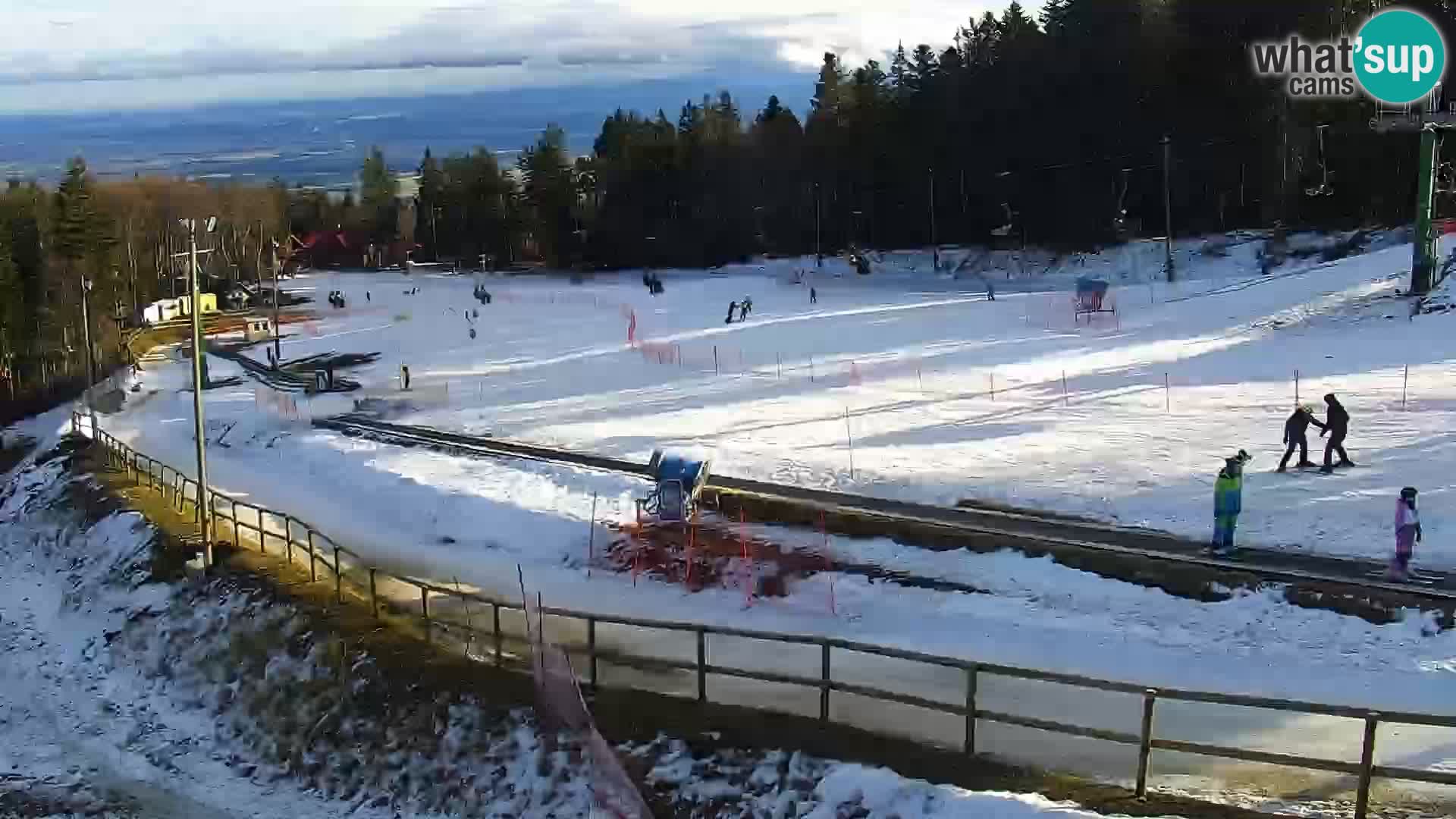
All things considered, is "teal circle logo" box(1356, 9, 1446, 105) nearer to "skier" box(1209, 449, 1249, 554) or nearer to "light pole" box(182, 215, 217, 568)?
"skier" box(1209, 449, 1249, 554)

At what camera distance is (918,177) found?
90.4 metres

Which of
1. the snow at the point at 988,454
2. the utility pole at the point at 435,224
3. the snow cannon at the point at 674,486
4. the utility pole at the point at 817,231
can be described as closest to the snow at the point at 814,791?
the snow at the point at 988,454

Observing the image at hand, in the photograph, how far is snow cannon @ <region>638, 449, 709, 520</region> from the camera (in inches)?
1014

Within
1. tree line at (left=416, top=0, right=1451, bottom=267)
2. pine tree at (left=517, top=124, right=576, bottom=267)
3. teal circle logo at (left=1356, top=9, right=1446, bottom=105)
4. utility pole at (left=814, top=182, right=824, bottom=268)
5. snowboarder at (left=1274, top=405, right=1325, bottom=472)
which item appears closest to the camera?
snowboarder at (left=1274, top=405, right=1325, bottom=472)

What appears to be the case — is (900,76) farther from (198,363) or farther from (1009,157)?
(198,363)

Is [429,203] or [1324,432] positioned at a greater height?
[429,203]

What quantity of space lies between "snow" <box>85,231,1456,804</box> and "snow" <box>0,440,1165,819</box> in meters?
2.09

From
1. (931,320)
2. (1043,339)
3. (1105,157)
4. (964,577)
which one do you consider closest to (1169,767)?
(964,577)

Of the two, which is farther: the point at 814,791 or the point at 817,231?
the point at 817,231

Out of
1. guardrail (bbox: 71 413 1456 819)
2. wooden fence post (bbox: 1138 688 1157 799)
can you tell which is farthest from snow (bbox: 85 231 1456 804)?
wooden fence post (bbox: 1138 688 1157 799)

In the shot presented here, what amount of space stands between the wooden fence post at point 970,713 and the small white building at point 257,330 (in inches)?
2625

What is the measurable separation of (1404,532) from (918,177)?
74.3 meters

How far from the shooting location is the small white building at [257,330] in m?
73.9

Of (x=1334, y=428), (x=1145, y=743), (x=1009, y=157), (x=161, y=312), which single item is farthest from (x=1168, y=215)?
(x=161, y=312)
